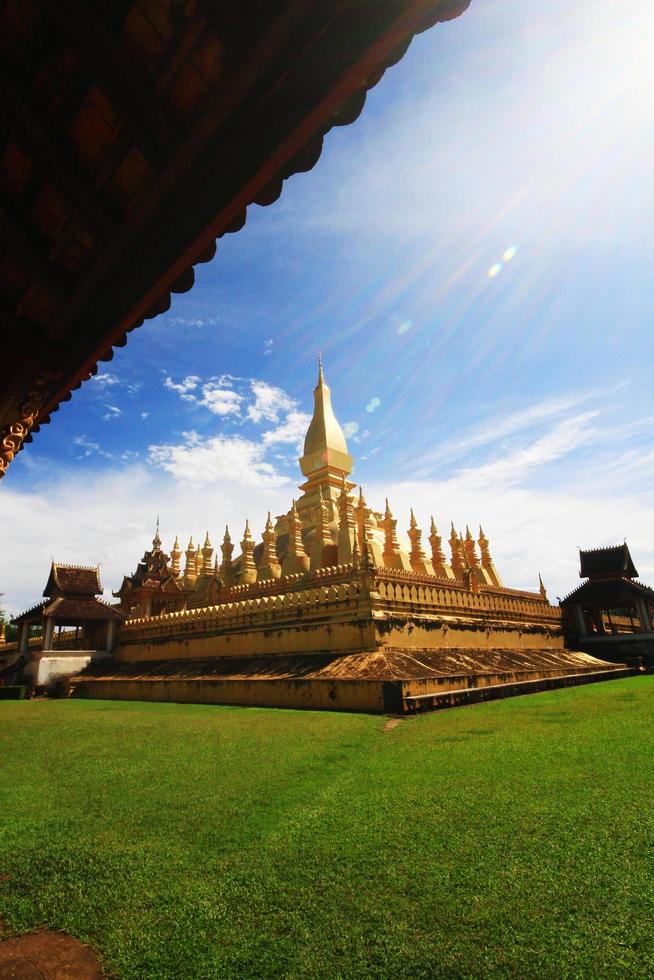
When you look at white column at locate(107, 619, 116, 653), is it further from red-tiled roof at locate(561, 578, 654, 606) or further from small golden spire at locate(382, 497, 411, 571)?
red-tiled roof at locate(561, 578, 654, 606)

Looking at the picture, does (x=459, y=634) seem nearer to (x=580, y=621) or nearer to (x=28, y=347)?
(x=580, y=621)

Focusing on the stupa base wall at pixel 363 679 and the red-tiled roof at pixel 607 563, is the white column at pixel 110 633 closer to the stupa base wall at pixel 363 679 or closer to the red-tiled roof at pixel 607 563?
the stupa base wall at pixel 363 679

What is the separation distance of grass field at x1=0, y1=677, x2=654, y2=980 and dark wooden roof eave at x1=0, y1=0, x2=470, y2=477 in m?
2.87

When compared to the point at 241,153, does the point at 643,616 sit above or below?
below

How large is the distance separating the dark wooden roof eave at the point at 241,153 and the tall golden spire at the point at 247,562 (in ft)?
68.8

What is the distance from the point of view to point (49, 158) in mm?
2641

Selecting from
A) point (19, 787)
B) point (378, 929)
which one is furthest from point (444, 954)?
point (19, 787)

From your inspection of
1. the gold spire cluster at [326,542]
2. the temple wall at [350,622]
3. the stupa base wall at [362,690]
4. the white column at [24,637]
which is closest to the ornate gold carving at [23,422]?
the stupa base wall at [362,690]

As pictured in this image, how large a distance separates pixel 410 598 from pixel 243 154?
12189 mm

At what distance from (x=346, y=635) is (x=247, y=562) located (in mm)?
13284

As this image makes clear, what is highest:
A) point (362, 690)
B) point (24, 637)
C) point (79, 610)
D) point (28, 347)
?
point (79, 610)

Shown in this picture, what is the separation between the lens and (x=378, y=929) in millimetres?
2314

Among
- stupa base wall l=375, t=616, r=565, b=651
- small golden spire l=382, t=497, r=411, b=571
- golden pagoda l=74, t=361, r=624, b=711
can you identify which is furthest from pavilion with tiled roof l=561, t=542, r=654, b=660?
small golden spire l=382, t=497, r=411, b=571

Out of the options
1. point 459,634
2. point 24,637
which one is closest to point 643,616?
point 459,634
